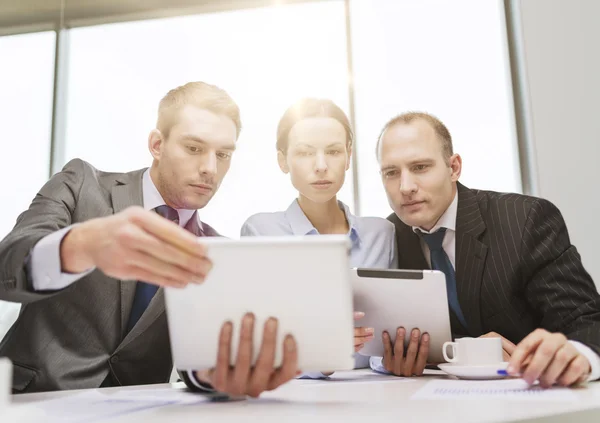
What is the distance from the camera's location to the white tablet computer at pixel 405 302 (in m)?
1.19

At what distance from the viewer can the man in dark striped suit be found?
144 centimetres

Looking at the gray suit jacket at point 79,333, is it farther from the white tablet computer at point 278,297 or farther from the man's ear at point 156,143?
the white tablet computer at point 278,297

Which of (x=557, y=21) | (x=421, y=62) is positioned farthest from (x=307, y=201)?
(x=557, y=21)

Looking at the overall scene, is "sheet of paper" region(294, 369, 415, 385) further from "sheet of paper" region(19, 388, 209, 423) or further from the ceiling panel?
the ceiling panel

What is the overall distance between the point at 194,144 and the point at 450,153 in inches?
37.5

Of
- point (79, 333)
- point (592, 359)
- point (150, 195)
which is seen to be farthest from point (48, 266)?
point (592, 359)

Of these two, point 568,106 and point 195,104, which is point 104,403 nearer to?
point 195,104

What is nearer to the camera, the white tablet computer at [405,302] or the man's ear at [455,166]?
the white tablet computer at [405,302]

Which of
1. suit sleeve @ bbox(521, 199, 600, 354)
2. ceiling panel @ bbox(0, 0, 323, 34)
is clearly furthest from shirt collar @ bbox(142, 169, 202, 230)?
ceiling panel @ bbox(0, 0, 323, 34)

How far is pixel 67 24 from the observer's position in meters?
3.73

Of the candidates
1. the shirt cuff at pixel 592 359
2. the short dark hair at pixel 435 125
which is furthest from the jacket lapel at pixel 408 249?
the shirt cuff at pixel 592 359

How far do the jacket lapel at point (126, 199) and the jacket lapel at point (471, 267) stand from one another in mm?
983

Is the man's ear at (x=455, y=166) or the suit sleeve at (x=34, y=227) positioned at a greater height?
the man's ear at (x=455, y=166)

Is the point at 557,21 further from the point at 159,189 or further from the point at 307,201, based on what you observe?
the point at 159,189
